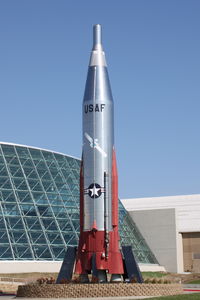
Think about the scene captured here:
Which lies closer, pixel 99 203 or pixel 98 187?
pixel 99 203

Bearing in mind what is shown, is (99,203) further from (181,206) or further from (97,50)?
(181,206)

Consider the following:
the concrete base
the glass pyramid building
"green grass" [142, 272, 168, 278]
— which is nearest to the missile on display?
the concrete base

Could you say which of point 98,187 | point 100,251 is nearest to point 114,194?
point 98,187

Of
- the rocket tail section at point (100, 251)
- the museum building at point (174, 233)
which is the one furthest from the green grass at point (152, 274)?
the rocket tail section at point (100, 251)

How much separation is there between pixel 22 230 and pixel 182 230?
92.6 feet

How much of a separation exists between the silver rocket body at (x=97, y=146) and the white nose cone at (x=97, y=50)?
0.08 metres

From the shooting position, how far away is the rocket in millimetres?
40062

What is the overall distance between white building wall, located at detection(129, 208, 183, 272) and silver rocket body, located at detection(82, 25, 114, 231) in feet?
126

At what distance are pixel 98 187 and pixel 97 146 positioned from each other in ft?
9.13

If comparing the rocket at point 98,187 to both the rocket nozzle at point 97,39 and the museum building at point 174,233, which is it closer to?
the rocket nozzle at point 97,39

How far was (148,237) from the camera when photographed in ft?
261

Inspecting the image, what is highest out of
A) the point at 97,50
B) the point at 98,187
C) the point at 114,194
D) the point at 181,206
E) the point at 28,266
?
the point at 97,50

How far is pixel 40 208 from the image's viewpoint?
64.8 m

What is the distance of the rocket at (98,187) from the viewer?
4006 cm
